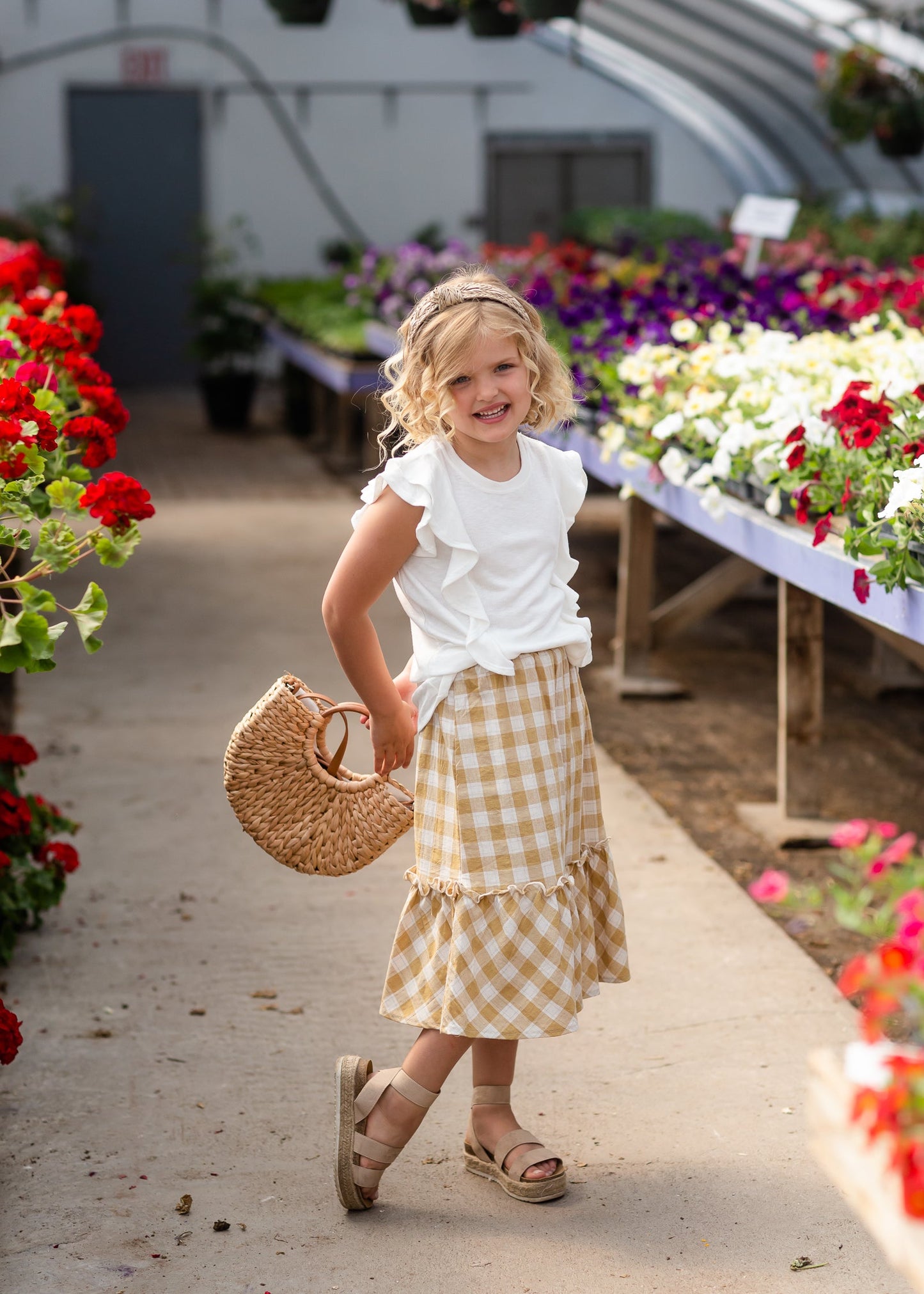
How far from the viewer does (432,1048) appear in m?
2.12

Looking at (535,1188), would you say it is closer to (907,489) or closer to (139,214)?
(907,489)

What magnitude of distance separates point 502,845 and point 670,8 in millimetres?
10747

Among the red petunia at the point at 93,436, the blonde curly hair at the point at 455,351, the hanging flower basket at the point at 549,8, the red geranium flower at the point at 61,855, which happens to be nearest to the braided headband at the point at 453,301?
the blonde curly hair at the point at 455,351

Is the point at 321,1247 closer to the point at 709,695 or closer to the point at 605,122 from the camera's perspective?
the point at 709,695

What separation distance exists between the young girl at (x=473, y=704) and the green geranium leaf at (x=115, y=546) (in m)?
0.37

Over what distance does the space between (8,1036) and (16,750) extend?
84cm

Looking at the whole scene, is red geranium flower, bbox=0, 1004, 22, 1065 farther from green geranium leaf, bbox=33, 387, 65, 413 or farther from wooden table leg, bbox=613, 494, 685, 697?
wooden table leg, bbox=613, 494, 685, 697

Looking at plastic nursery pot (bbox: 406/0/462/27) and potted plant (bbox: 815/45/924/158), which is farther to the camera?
potted plant (bbox: 815/45/924/158)

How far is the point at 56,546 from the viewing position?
82.9 inches

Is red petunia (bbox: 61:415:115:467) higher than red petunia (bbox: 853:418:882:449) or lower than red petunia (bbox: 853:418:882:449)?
lower

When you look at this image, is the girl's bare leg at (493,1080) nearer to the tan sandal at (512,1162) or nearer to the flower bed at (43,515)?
the tan sandal at (512,1162)

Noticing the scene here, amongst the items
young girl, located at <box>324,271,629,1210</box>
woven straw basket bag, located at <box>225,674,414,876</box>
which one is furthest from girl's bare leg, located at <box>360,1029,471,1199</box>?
woven straw basket bag, located at <box>225,674,414,876</box>

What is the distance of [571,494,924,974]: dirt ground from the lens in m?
3.68

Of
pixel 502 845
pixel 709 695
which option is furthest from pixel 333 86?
pixel 502 845
